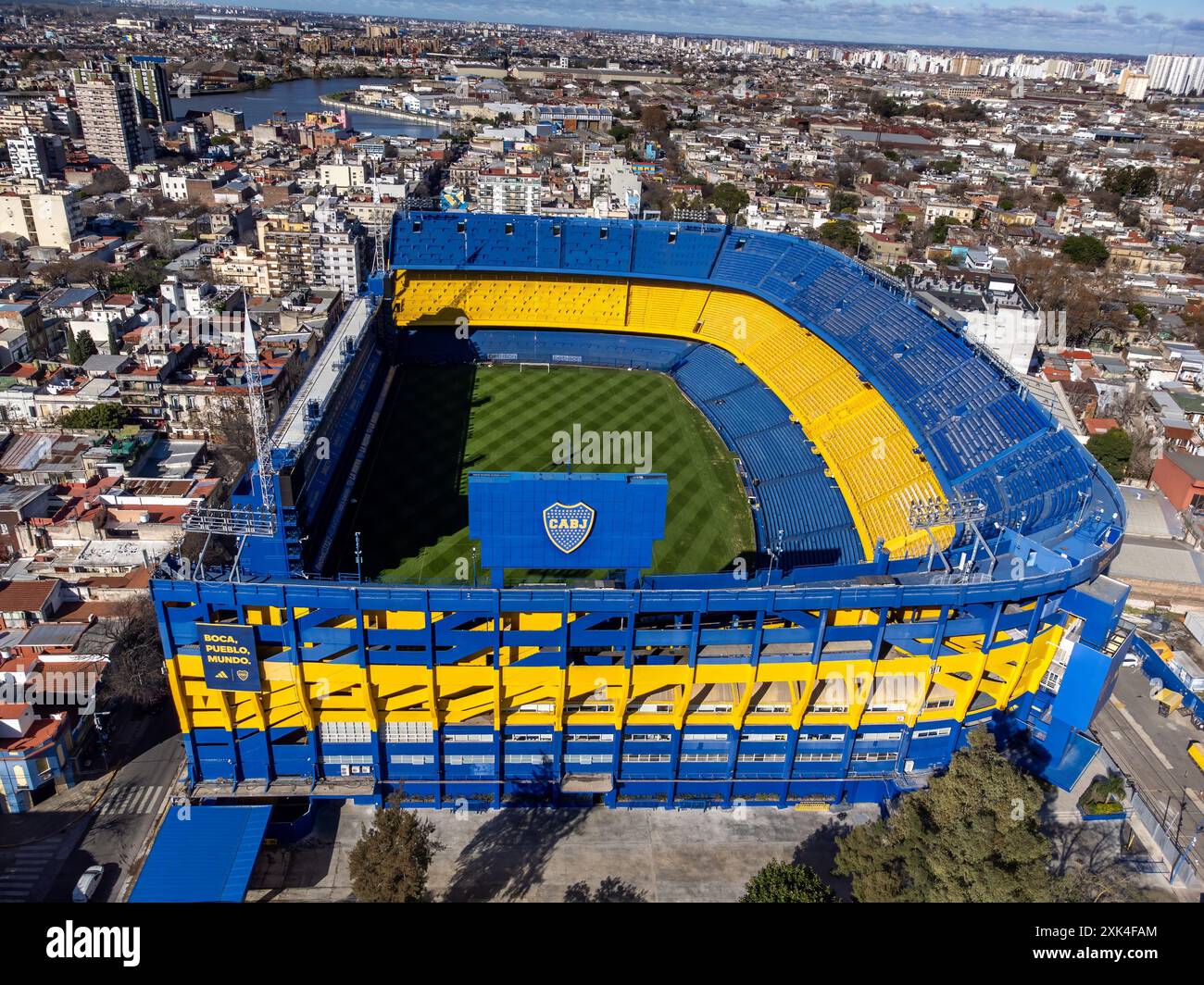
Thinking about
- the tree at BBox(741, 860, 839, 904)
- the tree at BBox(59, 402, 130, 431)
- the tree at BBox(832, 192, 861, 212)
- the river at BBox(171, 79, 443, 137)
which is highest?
the river at BBox(171, 79, 443, 137)

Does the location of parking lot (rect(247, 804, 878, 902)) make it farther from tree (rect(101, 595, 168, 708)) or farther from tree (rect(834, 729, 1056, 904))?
tree (rect(101, 595, 168, 708))

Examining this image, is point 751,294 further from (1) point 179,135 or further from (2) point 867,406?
(1) point 179,135

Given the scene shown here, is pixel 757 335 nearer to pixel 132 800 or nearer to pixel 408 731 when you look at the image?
pixel 408 731

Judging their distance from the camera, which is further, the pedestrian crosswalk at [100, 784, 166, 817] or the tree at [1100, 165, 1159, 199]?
the tree at [1100, 165, 1159, 199]

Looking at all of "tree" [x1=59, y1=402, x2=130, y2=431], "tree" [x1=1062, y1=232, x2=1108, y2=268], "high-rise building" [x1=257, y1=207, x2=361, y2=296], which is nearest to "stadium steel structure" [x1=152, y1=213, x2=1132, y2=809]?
"tree" [x1=59, y1=402, x2=130, y2=431]

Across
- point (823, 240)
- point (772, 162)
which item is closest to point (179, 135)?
point (772, 162)

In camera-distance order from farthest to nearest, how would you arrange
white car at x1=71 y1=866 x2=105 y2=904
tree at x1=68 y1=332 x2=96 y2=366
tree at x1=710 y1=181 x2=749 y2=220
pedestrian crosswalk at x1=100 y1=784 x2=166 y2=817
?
tree at x1=710 y1=181 x2=749 y2=220
tree at x1=68 y1=332 x2=96 y2=366
pedestrian crosswalk at x1=100 y1=784 x2=166 y2=817
white car at x1=71 y1=866 x2=105 y2=904
